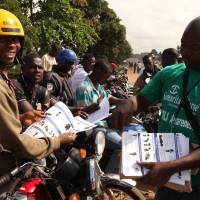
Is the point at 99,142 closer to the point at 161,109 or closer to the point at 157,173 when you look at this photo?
the point at 161,109

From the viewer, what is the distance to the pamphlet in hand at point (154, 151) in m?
1.89

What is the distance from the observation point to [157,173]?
1.85m

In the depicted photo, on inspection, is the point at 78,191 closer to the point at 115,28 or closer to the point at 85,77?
the point at 85,77

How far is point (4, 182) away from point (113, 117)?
0.78m

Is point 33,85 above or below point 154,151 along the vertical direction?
below

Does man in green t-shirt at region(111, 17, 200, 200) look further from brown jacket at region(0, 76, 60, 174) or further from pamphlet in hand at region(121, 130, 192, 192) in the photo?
brown jacket at region(0, 76, 60, 174)

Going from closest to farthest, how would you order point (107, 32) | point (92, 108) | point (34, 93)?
point (92, 108) → point (34, 93) → point (107, 32)

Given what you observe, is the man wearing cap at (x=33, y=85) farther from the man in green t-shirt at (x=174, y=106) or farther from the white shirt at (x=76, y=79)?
the man in green t-shirt at (x=174, y=106)

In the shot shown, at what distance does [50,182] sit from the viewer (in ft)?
9.95

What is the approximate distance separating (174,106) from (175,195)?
520mm

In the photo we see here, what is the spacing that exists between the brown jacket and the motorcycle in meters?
0.14

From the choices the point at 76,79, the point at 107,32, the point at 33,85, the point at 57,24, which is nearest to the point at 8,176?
the point at 33,85

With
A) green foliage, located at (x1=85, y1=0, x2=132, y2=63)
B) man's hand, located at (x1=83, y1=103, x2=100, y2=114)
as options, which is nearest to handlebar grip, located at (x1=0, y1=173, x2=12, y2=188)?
man's hand, located at (x1=83, y1=103, x2=100, y2=114)

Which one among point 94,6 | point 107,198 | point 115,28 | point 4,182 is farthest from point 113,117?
point 115,28
